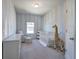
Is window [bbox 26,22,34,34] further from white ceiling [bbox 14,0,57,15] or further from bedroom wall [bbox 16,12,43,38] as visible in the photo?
white ceiling [bbox 14,0,57,15]

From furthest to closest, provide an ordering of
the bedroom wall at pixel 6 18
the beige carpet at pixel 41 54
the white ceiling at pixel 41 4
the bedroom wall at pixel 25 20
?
the bedroom wall at pixel 25 20
the white ceiling at pixel 41 4
the beige carpet at pixel 41 54
the bedroom wall at pixel 6 18

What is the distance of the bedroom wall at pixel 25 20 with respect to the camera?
11.5 meters

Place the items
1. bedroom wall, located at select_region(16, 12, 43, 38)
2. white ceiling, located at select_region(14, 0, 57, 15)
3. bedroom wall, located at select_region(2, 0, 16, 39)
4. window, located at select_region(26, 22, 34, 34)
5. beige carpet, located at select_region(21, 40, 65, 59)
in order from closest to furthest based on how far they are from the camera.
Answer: bedroom wall, located at select_region(2, 0, 16, 39) < beige carpet, located at select_region(21, 40, 65, 59) < white ceiling, located at select_region(14, 0, 57, 15) < bedroom wall, located at select_region(16, 12, 43, 38) < window, located at select_region(26, 22, 34, 34)

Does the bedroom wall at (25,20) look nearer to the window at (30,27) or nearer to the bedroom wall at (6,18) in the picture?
the window at (30,27)

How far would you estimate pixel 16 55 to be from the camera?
2.58 metres

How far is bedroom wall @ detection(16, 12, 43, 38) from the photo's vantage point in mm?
11500

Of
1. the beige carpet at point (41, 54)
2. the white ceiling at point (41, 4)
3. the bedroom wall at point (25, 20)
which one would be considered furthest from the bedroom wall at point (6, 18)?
the bedroom wall at point (25, 20)

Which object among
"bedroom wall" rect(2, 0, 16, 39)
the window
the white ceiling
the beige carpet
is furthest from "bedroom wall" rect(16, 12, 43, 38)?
"bedroom wall" rect(2, 0, 16, 39)

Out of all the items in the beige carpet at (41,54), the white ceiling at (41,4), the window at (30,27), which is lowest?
the beige carpet at (41,54)

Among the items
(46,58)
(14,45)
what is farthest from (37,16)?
(14,45)

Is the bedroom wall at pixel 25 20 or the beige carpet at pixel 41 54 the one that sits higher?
the bedroom wall at pixel 25 20

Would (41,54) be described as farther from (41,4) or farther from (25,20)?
(25,20)

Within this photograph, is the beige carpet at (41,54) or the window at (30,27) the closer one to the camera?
the beige carpet at (41,54)

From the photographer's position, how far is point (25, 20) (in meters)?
11.7
